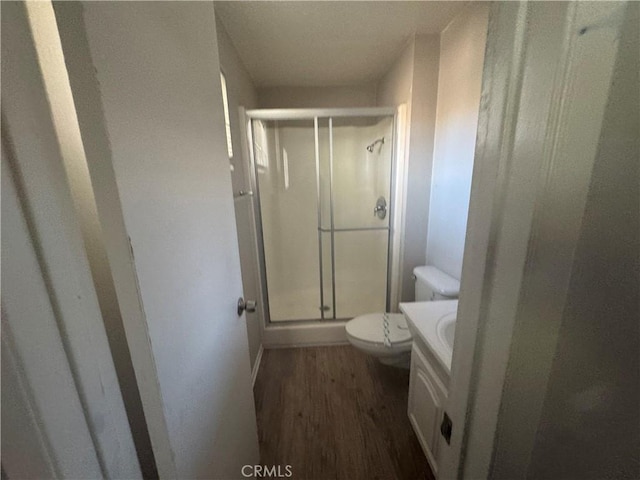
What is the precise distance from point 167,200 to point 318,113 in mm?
1725

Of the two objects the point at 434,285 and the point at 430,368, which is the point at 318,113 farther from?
the point at 430,368

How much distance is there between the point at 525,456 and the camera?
1.48 ft

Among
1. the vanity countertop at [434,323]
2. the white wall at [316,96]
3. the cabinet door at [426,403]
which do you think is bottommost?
the cabinet door at [426,403]

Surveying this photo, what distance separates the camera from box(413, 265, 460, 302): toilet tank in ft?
4.95

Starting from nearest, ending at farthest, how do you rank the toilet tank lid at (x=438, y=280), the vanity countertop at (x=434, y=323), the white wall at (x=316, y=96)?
the vanity countertop at (x=434, y=323) → the toilet tank lid at (x=438, y=280) → the white wall at (x=316, y=96)

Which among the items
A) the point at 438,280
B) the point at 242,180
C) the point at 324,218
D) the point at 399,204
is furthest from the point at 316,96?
the point at 438,280

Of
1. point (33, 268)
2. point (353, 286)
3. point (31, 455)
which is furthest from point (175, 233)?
point (353, 286)

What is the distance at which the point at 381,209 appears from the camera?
7.86 ft

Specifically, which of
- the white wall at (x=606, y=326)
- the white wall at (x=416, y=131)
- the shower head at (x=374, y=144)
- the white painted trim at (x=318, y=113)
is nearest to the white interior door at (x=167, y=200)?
the white wall at (x=606, y=326)

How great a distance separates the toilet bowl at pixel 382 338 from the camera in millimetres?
1592

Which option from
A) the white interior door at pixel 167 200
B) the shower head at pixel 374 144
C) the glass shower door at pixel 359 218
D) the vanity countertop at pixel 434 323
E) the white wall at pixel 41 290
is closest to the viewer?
the white wall at pixel 41 290

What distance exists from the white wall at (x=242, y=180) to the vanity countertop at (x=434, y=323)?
978 mm

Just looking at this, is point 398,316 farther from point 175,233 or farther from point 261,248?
point 175,233

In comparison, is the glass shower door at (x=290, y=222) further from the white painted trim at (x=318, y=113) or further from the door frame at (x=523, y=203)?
the door frame at (x=523, y=203)
